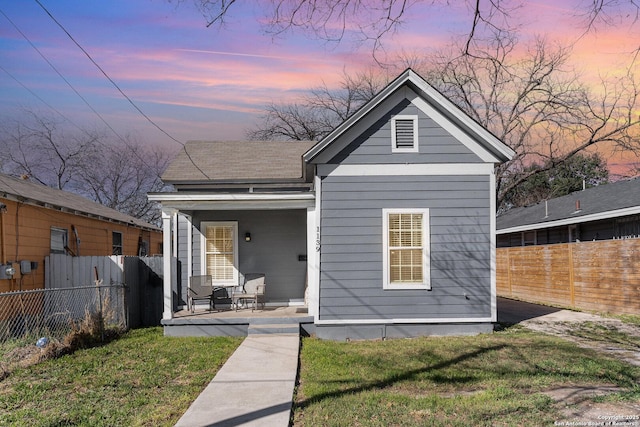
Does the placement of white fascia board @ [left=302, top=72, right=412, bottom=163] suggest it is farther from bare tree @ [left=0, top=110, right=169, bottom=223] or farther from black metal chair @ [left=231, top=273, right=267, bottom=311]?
bare tree @ [left=0, top=110, right=169, bottom=223]

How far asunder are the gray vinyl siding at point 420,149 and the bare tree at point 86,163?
2320 centimetres

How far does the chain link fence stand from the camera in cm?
968

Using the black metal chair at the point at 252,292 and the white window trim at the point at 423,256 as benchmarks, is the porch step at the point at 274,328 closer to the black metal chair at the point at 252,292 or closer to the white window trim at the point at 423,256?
the black metal chair at the point at 252,292

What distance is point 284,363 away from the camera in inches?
328

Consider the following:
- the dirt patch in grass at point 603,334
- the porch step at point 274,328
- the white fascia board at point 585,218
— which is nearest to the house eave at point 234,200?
the porch step at point 274,328

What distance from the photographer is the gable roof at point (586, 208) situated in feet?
48.6

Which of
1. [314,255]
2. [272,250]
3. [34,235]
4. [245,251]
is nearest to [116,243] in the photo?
[34,235]

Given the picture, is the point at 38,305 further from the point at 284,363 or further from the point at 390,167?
the point at 390,167

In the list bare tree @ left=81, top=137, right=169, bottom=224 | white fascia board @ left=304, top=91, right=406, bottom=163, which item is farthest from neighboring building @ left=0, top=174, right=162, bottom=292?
bare tree @ left=81, top=137, right=169, bottom=224

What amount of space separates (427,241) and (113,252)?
12172mm

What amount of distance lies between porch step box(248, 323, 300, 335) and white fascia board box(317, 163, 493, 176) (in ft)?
10.1

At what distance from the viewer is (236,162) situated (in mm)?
14906

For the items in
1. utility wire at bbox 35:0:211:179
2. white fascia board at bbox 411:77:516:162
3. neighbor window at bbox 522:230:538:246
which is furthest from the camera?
neighbor window at bbox 522:230:538:246

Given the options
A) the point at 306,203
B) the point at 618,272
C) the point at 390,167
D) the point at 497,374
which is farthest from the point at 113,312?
the point at 618,272
